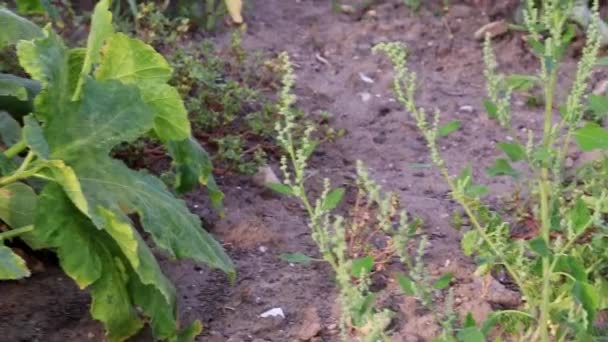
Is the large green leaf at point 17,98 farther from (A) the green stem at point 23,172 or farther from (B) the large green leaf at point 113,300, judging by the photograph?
(B) the large green leaf at point 113,300

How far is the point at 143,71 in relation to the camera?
269 centimetres

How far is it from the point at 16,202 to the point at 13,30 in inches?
18.5

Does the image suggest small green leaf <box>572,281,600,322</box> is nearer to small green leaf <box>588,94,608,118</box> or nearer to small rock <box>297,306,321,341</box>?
small green leaf <box>588,94,608,118</box>

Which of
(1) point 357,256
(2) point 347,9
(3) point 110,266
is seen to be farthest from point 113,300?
(2) point 347,9

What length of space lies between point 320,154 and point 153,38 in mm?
846

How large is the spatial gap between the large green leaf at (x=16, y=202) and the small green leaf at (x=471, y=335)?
117cm

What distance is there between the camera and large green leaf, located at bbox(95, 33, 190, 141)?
2.65 m

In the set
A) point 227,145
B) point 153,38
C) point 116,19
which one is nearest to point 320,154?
point 227,145

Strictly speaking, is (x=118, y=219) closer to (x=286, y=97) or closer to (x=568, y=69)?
(x=286, y=97)

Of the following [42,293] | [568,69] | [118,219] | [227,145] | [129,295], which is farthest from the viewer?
[568,69]

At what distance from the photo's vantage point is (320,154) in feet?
13.3

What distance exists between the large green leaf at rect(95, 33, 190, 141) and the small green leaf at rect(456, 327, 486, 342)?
95 centimetres

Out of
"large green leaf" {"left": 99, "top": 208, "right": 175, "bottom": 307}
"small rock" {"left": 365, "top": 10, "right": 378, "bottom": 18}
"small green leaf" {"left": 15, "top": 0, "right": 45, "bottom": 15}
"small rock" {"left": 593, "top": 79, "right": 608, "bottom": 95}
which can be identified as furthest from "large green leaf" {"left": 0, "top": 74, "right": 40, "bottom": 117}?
"small rock" {"left": 365, "top": 10, "right": 378, "bottom": 18}

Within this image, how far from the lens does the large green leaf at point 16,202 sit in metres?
2.75
